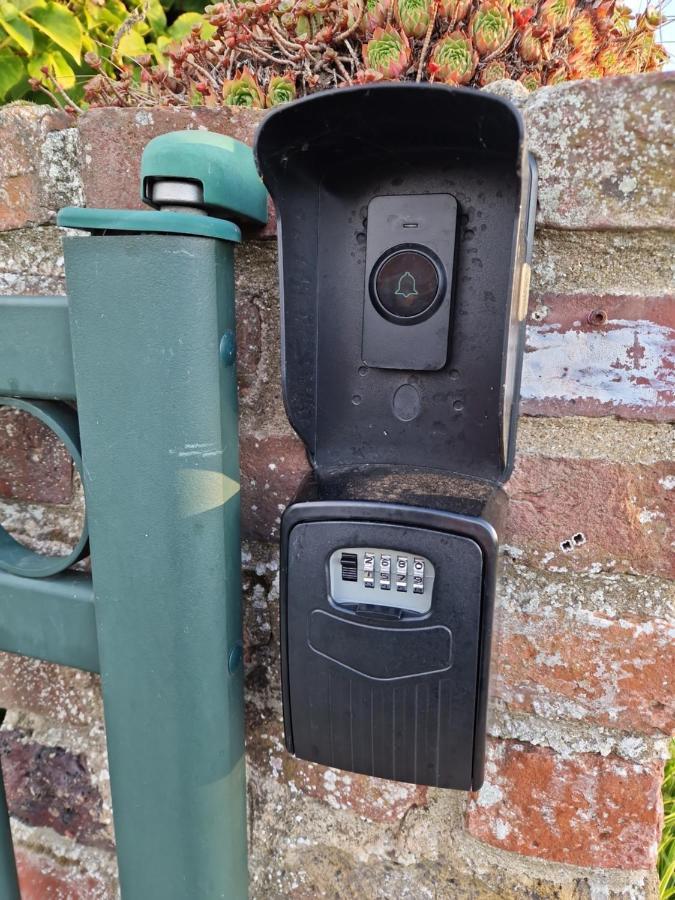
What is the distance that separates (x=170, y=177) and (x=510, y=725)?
0.58m

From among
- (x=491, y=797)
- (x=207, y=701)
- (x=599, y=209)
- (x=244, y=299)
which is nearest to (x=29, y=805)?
(x=207, y=701)

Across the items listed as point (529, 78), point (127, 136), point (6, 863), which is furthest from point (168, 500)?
point (529, 78)

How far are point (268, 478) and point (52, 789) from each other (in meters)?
0.51

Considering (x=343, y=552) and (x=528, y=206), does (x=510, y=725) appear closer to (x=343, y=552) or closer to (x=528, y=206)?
(x=343, y=552)

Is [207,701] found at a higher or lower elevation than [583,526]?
lower

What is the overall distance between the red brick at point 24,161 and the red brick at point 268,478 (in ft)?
1.07

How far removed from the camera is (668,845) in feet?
3.68

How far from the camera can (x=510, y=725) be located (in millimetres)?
639

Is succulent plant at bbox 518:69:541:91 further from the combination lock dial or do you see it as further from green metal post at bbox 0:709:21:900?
green metal post at bbox 0:709:21:900

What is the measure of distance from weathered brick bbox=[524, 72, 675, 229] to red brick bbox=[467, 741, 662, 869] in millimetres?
494

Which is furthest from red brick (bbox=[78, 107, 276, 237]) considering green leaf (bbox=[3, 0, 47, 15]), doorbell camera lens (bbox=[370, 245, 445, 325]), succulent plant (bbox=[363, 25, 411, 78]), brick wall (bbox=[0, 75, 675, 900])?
green leaf (bbox=[3, 0, 47, 15])

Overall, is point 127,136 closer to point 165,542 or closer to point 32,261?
point 32,261

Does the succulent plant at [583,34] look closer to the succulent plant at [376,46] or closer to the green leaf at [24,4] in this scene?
the succulent plant at [376,46]

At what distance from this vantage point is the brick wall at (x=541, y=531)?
54cm
